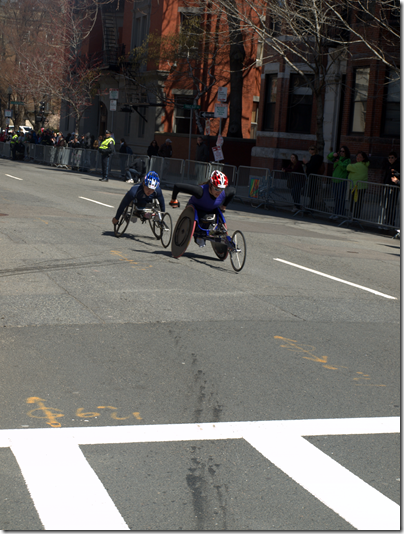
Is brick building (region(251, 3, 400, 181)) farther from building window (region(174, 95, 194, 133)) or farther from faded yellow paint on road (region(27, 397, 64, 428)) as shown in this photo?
faded yellow paint on road (region(27, 397, 64, 428))

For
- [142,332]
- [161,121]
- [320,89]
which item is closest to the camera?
[142,332]

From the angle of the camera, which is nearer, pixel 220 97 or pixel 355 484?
pixel 355 484

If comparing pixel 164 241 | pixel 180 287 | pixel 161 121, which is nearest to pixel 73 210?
pixel 164 241

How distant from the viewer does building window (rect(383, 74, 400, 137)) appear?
25.5 metres

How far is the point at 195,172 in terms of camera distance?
93.2 ft

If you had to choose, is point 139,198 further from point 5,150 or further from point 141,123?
point 5,150

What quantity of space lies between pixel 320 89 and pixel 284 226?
7.33m

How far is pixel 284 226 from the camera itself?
18859mm

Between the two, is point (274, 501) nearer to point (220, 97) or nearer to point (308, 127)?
point (220, 97)

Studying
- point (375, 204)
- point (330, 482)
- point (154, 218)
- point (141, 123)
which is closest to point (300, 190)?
point (375, 204)

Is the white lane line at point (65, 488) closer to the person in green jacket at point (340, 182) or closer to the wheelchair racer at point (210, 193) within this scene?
the wheelchair racer at point (210, 193)

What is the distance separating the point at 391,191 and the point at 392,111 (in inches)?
328

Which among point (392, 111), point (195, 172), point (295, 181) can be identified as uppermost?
point (392, 111)

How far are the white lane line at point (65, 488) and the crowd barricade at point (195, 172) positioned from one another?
23.4 m
